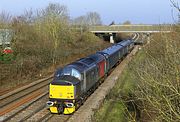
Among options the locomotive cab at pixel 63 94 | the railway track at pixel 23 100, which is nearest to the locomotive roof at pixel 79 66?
the locomotive cab at pixel 63 94

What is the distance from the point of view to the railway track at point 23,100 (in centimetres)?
1926

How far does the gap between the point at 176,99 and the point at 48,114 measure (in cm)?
1140

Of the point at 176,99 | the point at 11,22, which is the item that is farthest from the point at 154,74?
the point at 11,22

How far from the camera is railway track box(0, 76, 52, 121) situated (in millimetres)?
19259

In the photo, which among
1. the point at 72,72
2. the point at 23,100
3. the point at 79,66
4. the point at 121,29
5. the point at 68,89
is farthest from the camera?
the point at 121,29

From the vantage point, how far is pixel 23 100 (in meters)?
22.8

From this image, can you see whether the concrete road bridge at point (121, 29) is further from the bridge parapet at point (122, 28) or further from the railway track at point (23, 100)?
the railway track at point (23, 100)

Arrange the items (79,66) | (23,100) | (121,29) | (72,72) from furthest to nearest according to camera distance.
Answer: (121,29), (23,100), (79,66), (72,72)

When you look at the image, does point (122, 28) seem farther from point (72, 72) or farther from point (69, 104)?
point (69, 104)

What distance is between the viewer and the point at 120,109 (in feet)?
63.6

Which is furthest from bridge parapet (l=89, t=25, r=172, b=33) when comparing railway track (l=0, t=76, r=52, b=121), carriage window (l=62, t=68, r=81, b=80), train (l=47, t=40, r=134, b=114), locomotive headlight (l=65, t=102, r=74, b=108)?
locomotive headlight (l=65, t=102, r=74, b=108)

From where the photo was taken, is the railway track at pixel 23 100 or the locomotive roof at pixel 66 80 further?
the railway track at pixel 23 100

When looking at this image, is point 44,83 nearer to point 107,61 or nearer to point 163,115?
point 107,61

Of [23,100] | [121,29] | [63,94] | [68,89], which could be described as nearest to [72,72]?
[68,89]
